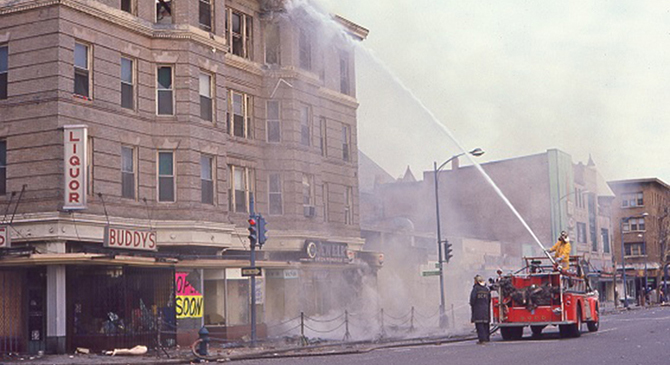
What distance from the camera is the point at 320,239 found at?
1471 inches

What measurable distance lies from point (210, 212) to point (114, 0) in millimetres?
7820

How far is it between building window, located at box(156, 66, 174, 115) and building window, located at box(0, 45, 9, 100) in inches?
195

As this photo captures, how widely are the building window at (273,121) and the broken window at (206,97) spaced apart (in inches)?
190

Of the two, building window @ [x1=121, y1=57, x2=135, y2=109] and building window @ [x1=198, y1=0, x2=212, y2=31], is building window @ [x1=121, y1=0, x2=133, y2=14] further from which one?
building window @ [x1=198, y1=0, x2=212, y2=31]

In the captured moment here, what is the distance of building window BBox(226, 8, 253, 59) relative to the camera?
34.1 meters

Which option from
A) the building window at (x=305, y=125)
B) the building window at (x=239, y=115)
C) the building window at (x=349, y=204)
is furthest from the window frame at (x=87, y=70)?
the building window at (x=349, y=204)

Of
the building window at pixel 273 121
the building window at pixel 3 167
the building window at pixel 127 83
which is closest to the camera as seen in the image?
the building window at pixel 3 167

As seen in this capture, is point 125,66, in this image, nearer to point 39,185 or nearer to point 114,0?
point 114,0

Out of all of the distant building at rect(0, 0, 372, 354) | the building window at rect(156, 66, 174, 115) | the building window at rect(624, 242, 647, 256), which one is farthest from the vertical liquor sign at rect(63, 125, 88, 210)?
the building window at rect(624, 242, 647, 256)

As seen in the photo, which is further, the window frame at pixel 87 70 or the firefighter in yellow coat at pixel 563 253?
the firefighter in yellow coat at pixel 563 253

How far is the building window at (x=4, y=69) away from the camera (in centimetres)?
2702

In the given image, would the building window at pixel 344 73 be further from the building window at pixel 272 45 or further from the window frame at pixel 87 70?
the window frame at pixel 87 70

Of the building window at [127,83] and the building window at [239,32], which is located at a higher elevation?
the building window at [239,32]

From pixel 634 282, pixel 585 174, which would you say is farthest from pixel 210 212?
pixel 634 282
